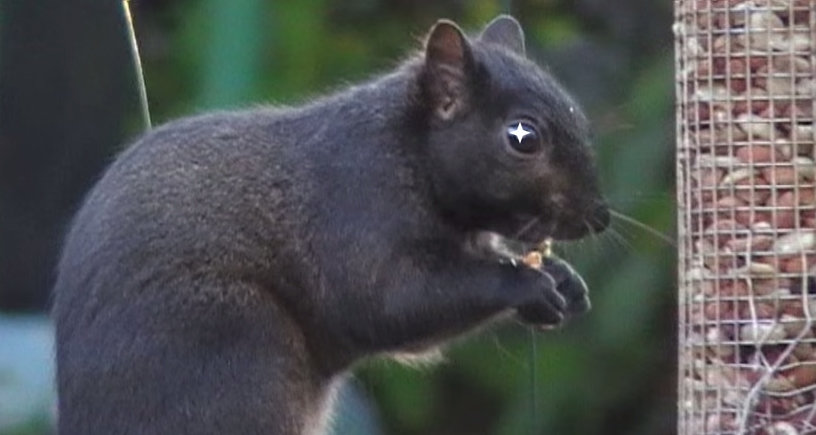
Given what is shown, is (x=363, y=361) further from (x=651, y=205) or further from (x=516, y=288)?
(x=651, y=205)

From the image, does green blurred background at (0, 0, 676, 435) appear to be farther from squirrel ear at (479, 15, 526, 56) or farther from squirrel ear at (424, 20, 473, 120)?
squirrel ear at (424, 20, 473, 120)

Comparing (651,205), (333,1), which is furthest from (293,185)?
(333,1)

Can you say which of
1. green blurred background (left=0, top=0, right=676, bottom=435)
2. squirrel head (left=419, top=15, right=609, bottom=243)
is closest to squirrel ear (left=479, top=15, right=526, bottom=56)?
squirrel head (left=419, top=15, right=609, bottom=243)

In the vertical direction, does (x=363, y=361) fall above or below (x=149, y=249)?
below

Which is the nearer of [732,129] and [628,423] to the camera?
[732,129]

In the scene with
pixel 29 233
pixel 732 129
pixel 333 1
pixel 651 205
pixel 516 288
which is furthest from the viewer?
pixel 333 1

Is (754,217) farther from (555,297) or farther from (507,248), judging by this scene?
(507,248)
